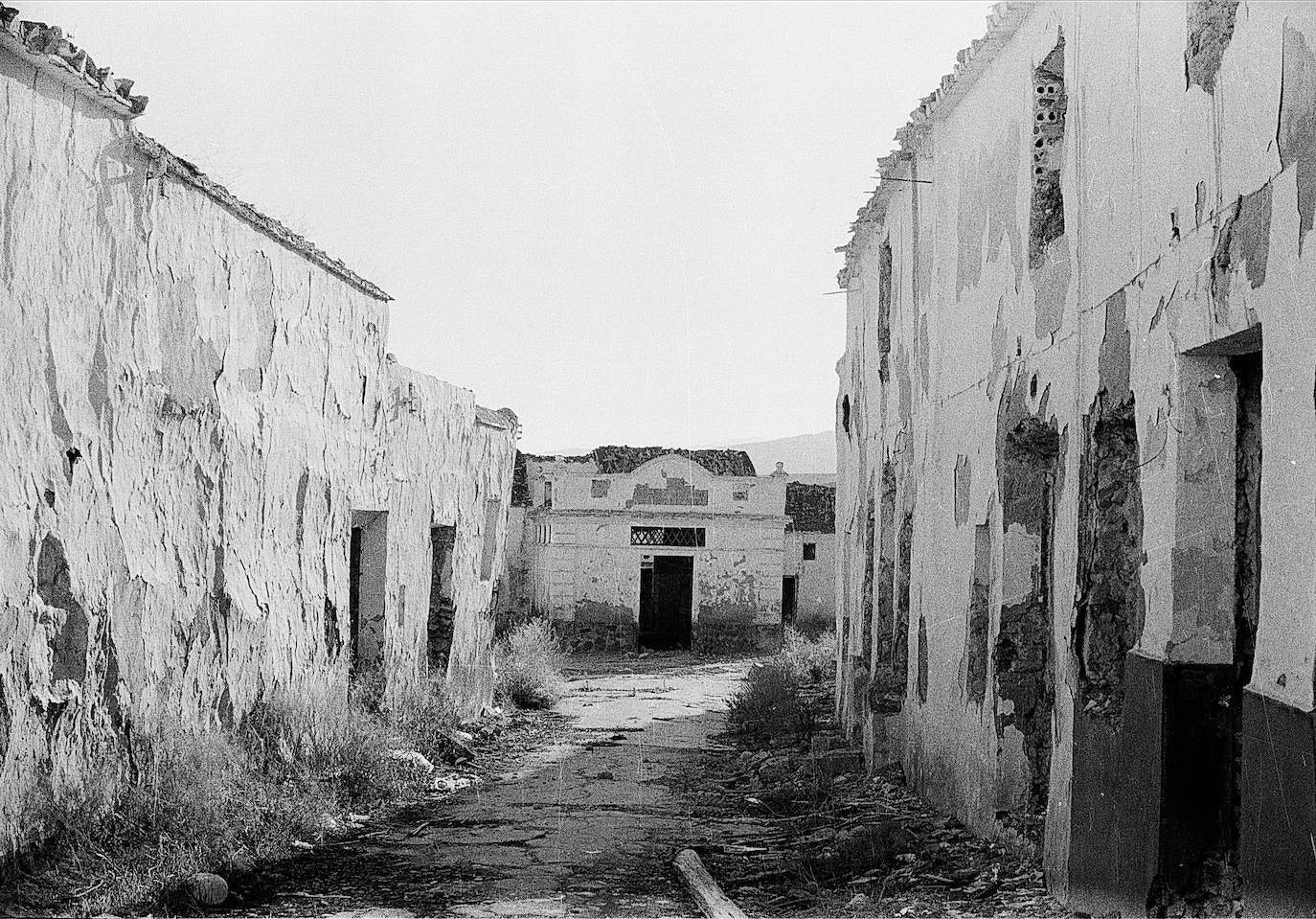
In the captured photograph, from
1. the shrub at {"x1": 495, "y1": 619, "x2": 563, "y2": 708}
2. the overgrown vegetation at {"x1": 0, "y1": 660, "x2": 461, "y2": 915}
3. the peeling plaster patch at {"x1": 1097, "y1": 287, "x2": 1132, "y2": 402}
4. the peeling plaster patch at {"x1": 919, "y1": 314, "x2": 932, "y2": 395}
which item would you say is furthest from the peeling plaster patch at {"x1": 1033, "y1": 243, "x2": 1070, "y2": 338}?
the shrub at {"x1": 495, "y1": 619, "x2": 563, "y2": 708}

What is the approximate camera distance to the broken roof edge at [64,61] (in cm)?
621

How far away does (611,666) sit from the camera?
79.8 ft

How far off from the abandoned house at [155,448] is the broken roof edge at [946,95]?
4.66m

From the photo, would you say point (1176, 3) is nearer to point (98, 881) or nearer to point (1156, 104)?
point (1156, 104)

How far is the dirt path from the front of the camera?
7.04 meters

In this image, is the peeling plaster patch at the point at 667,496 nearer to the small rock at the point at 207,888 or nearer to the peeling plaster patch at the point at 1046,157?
the peeling plaster patch at the point at 1046,157

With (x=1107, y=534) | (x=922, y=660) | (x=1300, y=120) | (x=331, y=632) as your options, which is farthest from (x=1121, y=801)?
(x=331, y=632)

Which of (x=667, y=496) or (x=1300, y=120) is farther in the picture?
(x=667, y=496)

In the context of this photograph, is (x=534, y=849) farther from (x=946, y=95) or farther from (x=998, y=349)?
(x=946, y=95)

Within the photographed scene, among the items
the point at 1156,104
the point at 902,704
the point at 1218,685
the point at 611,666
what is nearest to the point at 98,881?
the point at 1218,685

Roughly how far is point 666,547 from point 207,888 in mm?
20801

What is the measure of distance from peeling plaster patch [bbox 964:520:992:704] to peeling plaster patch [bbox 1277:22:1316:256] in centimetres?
433

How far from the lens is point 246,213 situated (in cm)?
898

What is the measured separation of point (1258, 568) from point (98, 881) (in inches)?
206
